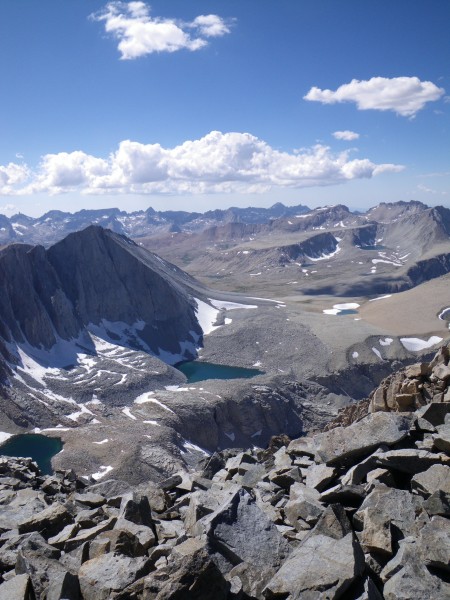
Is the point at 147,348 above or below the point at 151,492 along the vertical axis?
below

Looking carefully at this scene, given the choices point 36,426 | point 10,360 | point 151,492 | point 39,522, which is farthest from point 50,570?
point 10,360

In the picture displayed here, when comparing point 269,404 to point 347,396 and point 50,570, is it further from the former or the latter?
→ point 50,570

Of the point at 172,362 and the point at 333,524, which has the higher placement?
the point at 333,524

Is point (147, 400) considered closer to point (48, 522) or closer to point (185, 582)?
point (48, 522)

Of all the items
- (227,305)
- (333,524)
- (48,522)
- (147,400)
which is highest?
(333,524)

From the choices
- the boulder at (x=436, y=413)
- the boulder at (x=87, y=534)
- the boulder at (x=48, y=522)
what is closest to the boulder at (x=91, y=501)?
the boulder at (x=48, y=522)

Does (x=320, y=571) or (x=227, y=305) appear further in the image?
(x=227, y=305)

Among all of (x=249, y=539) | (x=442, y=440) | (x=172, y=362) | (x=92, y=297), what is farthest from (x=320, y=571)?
(x=92, y=297)
